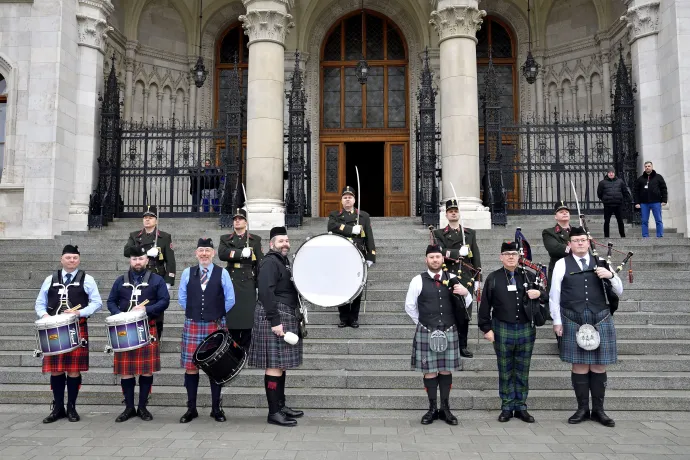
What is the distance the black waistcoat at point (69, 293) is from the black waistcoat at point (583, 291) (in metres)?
5.38

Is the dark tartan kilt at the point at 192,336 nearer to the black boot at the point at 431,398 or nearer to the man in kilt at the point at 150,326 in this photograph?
the man in kilt at the point at 150,326

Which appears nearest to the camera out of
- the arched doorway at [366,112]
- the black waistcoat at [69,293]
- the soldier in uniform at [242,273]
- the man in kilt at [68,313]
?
the man in kilt at [68,313]

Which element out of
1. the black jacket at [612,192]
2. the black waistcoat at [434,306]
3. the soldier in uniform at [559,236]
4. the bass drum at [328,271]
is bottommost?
the black waistcoat at [434,306]

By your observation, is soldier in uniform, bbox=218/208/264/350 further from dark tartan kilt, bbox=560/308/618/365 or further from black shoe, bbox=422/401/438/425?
dark tartan kilt, bbox=560/308/618/365

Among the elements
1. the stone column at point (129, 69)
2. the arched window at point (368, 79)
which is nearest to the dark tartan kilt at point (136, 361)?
the stone column at point (129, 69)

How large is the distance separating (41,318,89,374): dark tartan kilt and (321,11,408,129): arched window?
1428cm

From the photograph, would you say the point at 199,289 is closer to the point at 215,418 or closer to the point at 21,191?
the point at 215,418

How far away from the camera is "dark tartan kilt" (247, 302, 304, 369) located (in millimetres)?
6125

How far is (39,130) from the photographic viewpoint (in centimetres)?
1363

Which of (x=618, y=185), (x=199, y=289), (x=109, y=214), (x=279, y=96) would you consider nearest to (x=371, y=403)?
(x=199, y=289)

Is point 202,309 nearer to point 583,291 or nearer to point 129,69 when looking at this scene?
point 583,291

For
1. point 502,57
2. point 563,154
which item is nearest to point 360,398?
point 563,154

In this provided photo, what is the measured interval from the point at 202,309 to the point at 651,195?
1018 centimetres

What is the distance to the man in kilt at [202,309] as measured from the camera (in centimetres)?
636
